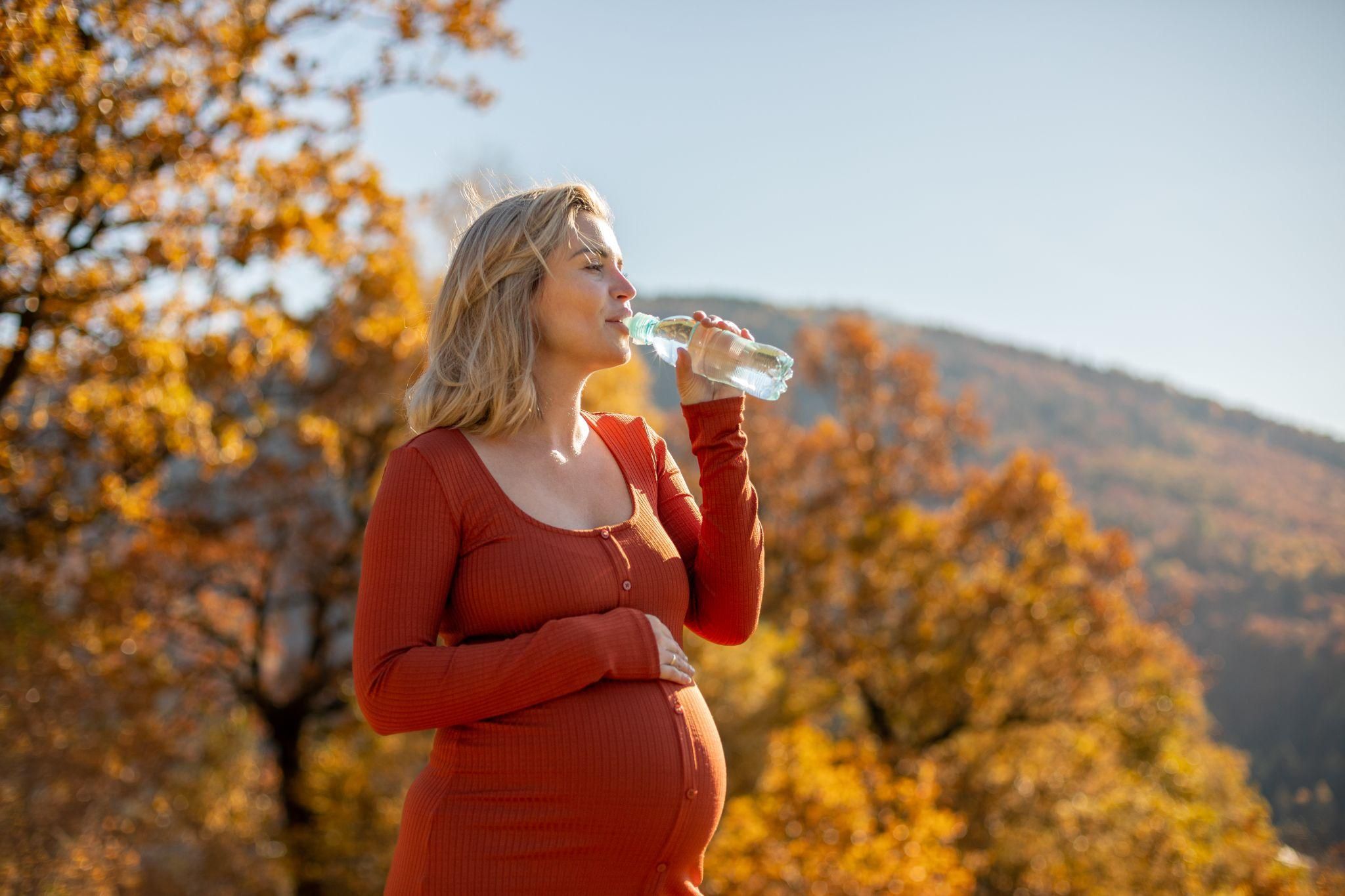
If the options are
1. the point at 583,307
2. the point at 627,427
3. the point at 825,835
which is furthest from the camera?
the point at 825,835

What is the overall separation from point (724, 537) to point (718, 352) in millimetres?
395

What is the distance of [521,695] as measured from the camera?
5.72 ft

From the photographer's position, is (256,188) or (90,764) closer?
(256,188)

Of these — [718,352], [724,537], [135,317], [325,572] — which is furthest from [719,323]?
[325,572]

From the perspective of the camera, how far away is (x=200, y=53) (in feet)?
18.4

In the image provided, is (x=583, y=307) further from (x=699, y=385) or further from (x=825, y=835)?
(x=825, y=835)

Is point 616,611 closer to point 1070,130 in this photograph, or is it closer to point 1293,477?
point 1070,130

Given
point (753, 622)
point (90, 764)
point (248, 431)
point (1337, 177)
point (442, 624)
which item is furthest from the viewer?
point (1337, 177)

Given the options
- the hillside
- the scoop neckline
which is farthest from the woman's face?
the hillside

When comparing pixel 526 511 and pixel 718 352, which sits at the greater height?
pixel 718 352

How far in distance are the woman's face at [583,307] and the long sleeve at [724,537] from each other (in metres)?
0.23

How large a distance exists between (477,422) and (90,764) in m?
7.66

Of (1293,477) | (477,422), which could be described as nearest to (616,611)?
(477,422)

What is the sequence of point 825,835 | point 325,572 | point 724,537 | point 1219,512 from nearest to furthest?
point 724,537 → point 825,835 → point 325,572 → point 1219,512
